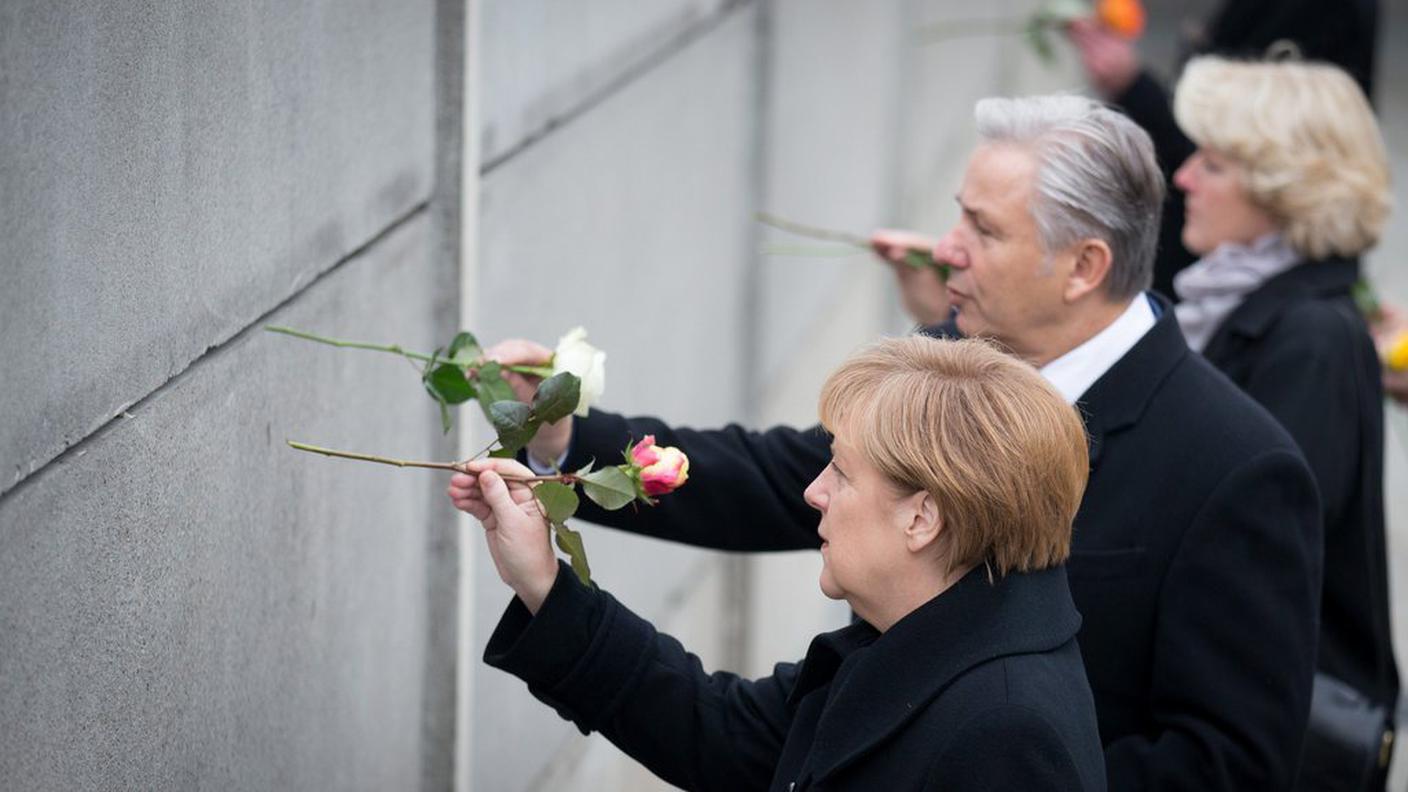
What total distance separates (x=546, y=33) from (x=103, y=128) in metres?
1.39

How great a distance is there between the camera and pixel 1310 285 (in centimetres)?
339

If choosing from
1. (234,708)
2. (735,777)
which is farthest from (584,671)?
(234,708)

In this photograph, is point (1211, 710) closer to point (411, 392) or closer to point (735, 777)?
point (735, 777)

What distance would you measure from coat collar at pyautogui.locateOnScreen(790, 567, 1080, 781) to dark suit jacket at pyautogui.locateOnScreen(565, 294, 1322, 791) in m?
0.51

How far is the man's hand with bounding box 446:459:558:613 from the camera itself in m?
1.98

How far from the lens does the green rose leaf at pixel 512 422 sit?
6.43 ft

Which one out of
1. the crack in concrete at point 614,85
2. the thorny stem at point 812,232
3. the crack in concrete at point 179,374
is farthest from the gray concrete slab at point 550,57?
the thorny stem at point 812,232

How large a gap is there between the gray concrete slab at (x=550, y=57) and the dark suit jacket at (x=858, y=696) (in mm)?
→ 887

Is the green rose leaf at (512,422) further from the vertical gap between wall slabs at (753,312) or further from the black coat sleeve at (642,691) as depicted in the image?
the vertical gap between wall slabs at (753,312)

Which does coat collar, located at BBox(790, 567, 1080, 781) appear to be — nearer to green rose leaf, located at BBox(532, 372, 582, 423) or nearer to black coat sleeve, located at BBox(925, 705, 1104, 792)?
black coat sleeve, located at BBox(925, 705, 1104, 792)

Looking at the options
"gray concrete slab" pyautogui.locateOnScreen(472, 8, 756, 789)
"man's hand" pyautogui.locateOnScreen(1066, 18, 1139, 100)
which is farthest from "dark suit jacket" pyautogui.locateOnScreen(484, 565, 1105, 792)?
"man's hand" pyautogui.locateOnScreen(1066, 18, 1139, 100)

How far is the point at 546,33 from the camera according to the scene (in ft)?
9.65

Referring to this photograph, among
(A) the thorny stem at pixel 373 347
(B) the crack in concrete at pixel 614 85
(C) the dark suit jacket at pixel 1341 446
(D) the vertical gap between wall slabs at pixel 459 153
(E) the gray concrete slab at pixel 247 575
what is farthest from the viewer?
(C) the dark suit jacket at pixel 1341 446

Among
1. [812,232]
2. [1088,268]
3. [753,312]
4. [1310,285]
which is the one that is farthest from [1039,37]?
[1088,268]
